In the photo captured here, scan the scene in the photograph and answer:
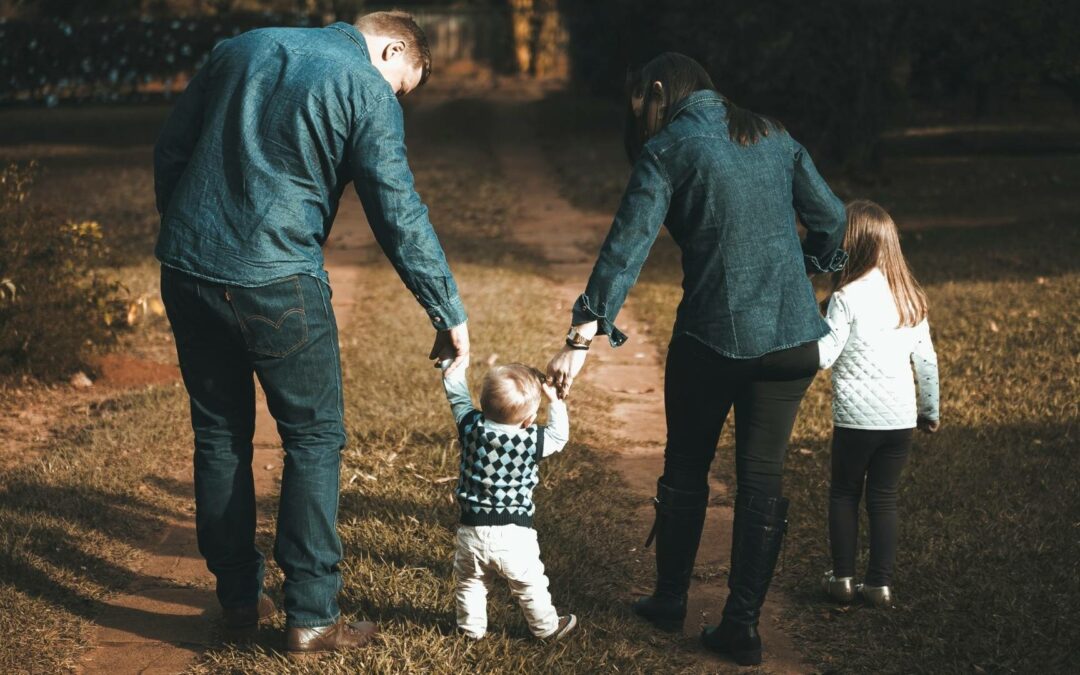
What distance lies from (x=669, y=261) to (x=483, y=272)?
172 cm

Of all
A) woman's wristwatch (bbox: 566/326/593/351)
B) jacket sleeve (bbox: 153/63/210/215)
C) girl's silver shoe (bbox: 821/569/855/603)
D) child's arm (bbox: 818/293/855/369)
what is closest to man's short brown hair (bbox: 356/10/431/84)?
jacket sleeve (bbox: 153/63/210/215)

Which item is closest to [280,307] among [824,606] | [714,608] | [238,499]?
[238,499]

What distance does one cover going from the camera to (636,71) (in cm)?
339

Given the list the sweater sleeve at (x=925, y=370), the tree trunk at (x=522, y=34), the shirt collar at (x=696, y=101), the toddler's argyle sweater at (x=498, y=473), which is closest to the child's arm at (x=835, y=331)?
the sweater sleeve at (x=925, y=370)

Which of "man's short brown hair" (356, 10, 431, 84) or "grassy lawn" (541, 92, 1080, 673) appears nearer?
"man's short brown hair" (356, 10, 431, 84)

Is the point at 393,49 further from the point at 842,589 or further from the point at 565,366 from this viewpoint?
the point at 842,589

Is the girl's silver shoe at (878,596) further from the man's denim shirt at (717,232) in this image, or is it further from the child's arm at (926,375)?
the man's denim shirt at (717,232)

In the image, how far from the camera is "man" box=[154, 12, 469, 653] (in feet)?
9.99

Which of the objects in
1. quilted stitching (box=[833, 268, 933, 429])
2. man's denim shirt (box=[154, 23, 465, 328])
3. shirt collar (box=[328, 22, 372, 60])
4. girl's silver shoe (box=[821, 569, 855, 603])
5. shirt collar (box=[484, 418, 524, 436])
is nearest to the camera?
man's denim shirt (box=[154, 23, 465, 328])

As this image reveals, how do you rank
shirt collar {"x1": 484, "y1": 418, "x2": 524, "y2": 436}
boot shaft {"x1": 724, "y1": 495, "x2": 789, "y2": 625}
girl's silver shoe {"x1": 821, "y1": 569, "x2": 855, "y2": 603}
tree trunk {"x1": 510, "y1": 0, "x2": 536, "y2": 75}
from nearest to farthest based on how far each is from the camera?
shirt collar {"x1": 484, "y1": 418, "x2": 524, "y2": 436} < boot shaft {"x1": 724, "y1": 495, "x2": 789, "y2": 625} < girl's silver shoe {"x1": 821, "y1": 569, "x2": 855, "y2": 603} < tree trunk {"x1": 510, "y1": 0, "x2": 536, "y2": 75}

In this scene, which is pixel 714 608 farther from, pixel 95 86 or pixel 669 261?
pixel 95 86

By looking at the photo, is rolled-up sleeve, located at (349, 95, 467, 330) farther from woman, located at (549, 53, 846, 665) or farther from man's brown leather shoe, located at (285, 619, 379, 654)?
man's brown leather shoe, located at (285, 619, 379, 654)

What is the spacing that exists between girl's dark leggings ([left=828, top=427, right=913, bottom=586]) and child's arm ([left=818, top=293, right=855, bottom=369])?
0.35 m

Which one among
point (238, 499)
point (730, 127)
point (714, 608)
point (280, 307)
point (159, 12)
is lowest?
point (714, 608)
